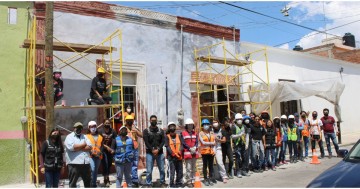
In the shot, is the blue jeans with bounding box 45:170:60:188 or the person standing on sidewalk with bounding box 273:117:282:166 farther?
the person standing on sidewalk with bounding box 273:117:282:166

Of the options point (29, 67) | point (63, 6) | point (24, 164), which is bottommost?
point (24, 164)

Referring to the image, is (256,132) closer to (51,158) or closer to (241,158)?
(241,158)

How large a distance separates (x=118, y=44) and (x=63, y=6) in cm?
202

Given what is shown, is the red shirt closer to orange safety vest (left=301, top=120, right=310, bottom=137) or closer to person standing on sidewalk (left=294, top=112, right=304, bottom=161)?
orange safety vest (left=301, top=120, right=310, bottom=137)

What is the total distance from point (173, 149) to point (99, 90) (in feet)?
9.04

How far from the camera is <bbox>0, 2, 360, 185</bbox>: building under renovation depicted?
9133 mm

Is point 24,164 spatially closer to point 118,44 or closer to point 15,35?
point 15,35

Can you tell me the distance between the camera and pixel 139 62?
38.0ft

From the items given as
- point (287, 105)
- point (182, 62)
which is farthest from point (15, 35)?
point (287, 105)

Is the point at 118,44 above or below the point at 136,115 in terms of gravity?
above

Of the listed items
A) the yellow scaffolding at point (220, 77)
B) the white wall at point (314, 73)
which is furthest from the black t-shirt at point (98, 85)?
the white wall at point (314, 73)

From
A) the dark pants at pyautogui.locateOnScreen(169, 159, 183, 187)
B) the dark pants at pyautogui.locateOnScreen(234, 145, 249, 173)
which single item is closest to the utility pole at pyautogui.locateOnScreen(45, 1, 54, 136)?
the dark pants at pyautogui.locateOnScreen(169, 159, 183, 187)

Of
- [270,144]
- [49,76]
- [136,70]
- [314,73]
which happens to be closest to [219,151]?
[270,144]

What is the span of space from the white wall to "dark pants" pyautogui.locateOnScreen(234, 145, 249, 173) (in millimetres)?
6431
